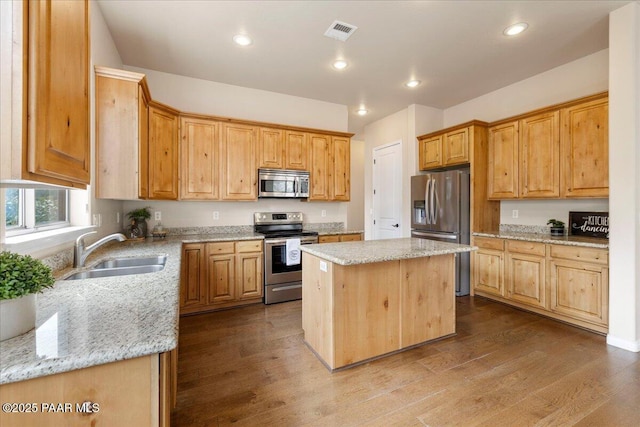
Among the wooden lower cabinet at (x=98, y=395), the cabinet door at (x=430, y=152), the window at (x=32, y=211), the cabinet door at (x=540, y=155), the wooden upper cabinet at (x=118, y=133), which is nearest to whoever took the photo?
the wooden lower cabinet at (x=98, y=395)

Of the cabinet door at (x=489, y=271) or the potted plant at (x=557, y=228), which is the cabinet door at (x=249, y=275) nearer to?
the cabinet door at (x=489, y=271)

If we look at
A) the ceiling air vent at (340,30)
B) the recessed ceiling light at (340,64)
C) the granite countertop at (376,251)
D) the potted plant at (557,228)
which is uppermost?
the recessed ceiling light at (340,64)

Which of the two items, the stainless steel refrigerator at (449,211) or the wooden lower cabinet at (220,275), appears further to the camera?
the stainless steel refrigerator at (449,211)

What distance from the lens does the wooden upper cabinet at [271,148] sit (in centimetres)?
386

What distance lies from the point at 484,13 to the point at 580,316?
3095mm

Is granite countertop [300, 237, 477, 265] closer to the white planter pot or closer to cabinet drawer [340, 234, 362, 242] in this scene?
cabinet drawer [340, 234, 362, 242]

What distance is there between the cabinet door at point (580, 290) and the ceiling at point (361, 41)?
2367 mm

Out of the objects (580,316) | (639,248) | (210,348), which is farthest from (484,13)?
(210,348)

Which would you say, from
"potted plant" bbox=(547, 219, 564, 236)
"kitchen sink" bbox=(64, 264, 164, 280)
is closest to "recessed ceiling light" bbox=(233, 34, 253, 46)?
"kitchen sink" bbox=(64, 264, 164, 280)

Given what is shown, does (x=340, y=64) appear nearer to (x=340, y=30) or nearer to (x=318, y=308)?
(x=340, y=30)

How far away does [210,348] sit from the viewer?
2.48m

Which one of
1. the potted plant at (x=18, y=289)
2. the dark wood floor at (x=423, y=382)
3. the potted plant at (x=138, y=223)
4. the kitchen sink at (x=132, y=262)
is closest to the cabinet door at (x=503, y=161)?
→ the dark wood floor at (x=423, y=382)

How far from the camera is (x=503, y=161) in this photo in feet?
12.4

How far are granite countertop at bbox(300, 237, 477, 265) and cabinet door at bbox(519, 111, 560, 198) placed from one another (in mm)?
1744
